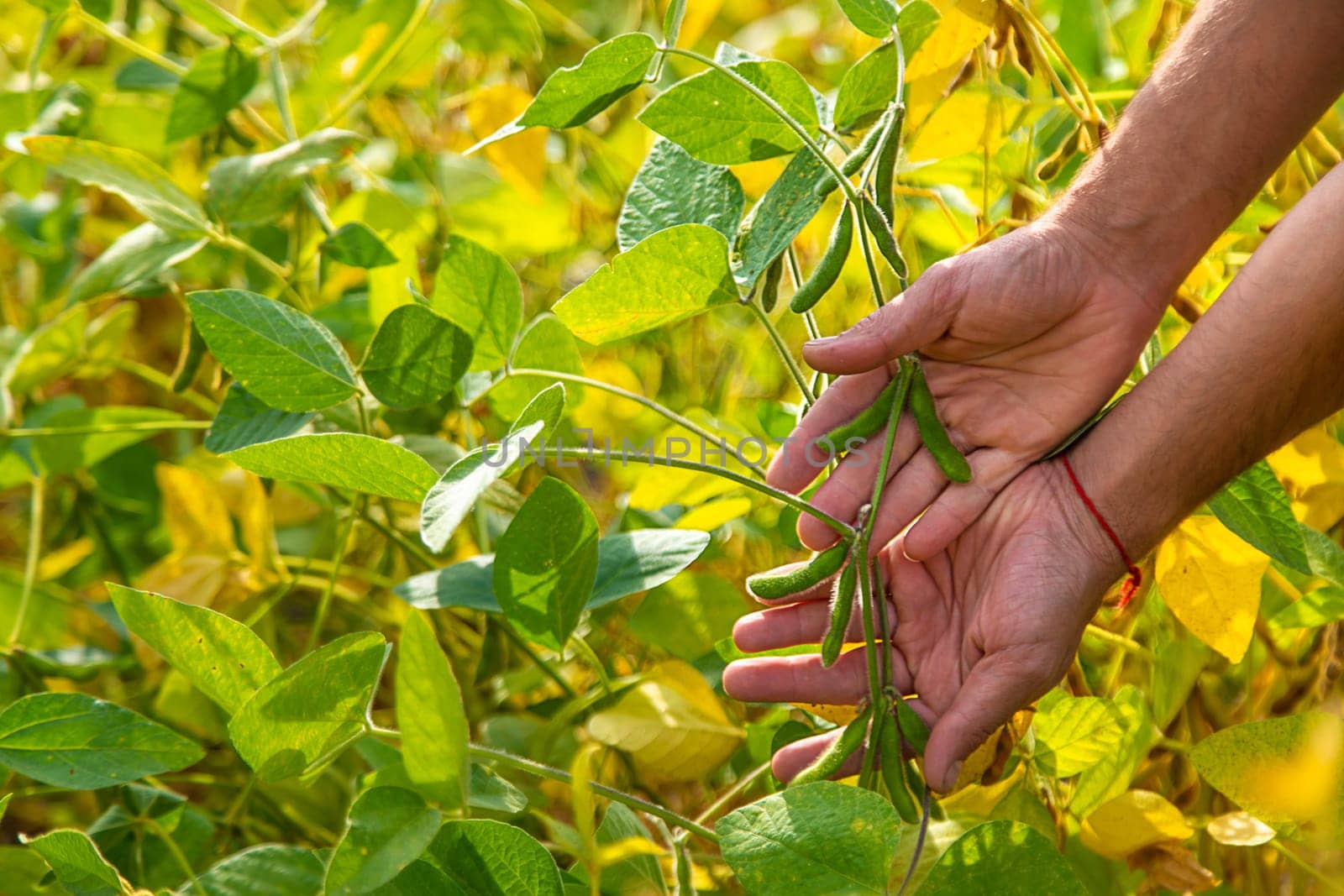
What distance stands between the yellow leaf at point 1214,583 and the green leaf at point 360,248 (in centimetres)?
51

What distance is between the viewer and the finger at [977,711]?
23.2 inches

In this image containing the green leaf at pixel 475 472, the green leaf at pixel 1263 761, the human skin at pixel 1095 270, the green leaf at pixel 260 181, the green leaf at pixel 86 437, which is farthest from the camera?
the green leaf at pixel 86 437

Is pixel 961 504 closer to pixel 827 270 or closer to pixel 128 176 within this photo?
pixel 827 270

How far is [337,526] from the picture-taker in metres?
0.96

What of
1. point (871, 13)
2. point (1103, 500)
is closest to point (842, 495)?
point (1103, 500)

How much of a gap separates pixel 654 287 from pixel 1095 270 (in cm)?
27

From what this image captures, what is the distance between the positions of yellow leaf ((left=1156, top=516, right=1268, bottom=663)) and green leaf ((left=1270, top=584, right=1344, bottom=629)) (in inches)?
1.2

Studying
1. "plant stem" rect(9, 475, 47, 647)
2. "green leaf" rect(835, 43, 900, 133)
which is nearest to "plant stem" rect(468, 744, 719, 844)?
"green leaf" rect(835, 43, 900, 133)

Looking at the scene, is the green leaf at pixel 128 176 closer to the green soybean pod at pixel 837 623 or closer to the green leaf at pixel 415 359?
the green leaf at pixel 415 359

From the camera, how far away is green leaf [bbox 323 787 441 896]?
46 cm

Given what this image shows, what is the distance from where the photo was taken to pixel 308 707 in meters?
0.50

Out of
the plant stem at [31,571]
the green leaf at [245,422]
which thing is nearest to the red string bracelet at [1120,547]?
the green leaf at [245,422]

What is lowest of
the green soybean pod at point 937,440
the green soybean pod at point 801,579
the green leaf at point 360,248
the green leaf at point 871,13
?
the green soybean pod at point 801,579

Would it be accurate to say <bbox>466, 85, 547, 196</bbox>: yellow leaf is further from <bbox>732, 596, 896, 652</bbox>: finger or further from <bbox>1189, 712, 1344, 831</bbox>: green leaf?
<bbox>1189, 712, 1344, 831</bbox>: green leaf
